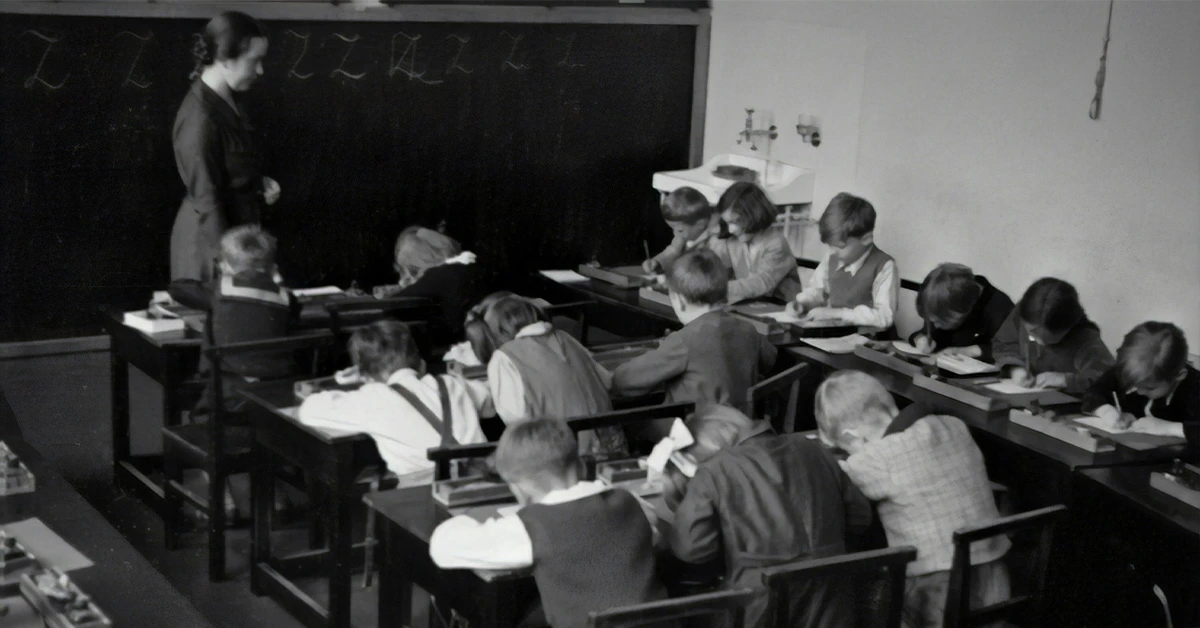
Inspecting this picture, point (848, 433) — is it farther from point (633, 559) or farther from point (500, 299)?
point (500, 299)

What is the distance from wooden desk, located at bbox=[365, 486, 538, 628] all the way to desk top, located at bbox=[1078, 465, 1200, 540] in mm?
1509

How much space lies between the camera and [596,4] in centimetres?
604

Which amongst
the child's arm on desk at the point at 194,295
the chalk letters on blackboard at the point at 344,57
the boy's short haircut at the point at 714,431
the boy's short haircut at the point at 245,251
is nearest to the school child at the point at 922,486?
the boy's short haircut at the point at 714,431

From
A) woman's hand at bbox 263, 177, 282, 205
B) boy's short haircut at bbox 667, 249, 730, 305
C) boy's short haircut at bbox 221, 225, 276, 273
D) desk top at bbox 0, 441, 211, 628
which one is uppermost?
woman's hand at bbox 263, 177, 282, 205

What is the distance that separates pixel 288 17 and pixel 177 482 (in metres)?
2.02

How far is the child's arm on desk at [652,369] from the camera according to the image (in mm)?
3662

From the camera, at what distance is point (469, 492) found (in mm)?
2727

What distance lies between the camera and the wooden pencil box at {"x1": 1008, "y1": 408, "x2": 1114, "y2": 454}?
3.31 metres

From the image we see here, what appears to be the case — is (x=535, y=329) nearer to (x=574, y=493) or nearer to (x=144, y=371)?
(x=574, y=493)

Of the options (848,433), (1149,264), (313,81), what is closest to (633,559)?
(848,433)

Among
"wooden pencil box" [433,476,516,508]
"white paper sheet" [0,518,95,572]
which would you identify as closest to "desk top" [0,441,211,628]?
"white paper sheet" [0,518,95,572]

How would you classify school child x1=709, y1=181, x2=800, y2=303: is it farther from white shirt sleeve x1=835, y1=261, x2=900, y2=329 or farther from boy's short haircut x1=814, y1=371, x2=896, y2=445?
boy's short haircut x1=814, y1=371, x2=896, y2=445

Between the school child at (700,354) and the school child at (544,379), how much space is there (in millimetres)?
217

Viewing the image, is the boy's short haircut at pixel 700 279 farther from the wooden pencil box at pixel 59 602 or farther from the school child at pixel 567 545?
the wooden pencil box at pixel 59 602
